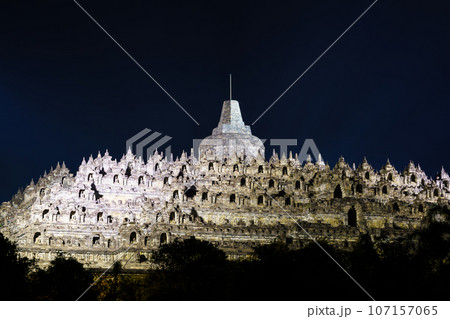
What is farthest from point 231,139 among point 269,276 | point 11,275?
point 11,275

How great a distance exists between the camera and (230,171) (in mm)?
76188

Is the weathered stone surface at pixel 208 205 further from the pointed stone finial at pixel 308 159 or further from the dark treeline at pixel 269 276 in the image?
the dark treeline at pixel 269 276

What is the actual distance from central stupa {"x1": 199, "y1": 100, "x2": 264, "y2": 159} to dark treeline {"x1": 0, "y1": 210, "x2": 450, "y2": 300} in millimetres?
42065

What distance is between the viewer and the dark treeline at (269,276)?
34.8m

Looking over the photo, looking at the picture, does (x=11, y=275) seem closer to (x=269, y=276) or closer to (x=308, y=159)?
(x=269, y=276)

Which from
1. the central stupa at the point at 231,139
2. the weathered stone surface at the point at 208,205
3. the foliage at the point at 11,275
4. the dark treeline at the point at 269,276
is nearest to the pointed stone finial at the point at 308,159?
the weathered stone surface at the point at 208,205

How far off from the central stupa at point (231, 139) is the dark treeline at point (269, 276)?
4207 cm

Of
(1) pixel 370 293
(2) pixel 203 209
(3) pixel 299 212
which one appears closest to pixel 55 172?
(2) pixel 203 209

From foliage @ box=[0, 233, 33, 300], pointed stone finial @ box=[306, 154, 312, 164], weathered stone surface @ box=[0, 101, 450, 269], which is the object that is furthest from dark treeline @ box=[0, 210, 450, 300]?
pointed stone finial @ box=[306, 154, 312, 164]

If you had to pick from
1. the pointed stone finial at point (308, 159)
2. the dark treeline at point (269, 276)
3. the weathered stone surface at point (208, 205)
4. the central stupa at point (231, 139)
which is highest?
the central stupa at point (231, 139)

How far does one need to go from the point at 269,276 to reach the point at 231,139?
55.8 meters

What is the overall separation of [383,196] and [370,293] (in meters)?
38.9

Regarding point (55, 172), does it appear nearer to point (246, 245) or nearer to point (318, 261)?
point (246, 245)

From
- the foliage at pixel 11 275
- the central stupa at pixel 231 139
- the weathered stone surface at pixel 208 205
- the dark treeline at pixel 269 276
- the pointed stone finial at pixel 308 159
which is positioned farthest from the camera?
the central stupa at pixel 231 139
